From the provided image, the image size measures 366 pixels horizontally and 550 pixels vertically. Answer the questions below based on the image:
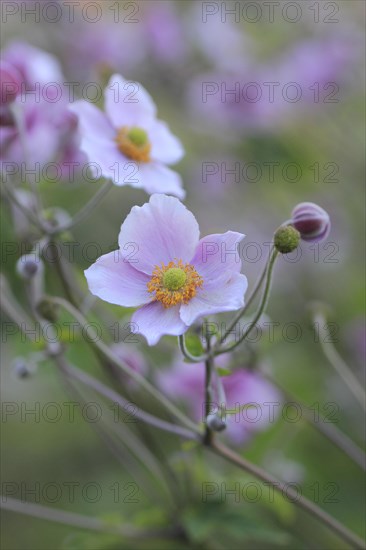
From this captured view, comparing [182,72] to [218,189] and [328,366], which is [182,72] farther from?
[328,366]

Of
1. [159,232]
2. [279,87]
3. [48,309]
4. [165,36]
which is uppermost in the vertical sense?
[165,36]

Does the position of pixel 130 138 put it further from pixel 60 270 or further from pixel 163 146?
pixel 60 270

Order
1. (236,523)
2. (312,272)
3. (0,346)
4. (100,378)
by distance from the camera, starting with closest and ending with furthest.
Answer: (236,523) → (100,378) → (0,346) → (312,272)

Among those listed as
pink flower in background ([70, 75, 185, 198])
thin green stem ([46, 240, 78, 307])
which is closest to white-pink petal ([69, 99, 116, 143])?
pink flower in background ([70, 75, 185, 198])

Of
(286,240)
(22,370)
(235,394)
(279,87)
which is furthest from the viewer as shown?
(279,87)

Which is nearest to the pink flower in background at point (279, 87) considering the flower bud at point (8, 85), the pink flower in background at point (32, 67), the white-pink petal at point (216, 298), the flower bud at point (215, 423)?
the pink flower in background at point (32, 67)

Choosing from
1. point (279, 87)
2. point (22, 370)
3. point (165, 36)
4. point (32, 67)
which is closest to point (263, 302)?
point (22, 370)

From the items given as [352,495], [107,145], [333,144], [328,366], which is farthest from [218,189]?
[107,145]
